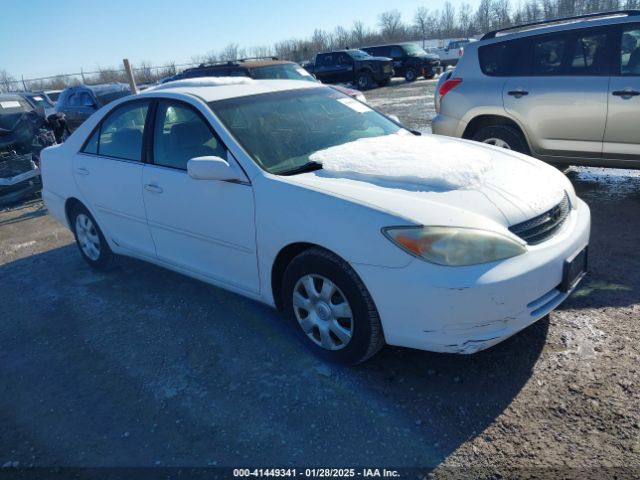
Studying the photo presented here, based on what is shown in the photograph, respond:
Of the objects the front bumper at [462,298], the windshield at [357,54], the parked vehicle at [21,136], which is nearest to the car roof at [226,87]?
the front bumper at [462,298]

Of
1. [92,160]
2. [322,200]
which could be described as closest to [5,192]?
[92,160]

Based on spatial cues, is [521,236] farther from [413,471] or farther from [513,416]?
[413,471]

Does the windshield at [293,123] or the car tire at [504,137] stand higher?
the windshield at [293,123]

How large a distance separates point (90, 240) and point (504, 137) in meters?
4.55

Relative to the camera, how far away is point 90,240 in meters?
4.85

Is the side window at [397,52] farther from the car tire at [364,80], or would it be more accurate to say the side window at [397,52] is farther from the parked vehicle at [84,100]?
the parked vehicle at [84,100]

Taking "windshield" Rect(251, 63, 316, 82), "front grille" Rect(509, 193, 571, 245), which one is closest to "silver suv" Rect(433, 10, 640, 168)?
"front grille" Rect(509, 193, 571, 245)

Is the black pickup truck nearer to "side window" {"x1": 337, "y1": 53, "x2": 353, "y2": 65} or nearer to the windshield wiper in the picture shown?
"side window" {"x1": 337, "y1": 53, "x2": 353, "y2": 65}

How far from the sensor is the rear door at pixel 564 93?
530 centimetres

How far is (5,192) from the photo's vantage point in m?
8.72

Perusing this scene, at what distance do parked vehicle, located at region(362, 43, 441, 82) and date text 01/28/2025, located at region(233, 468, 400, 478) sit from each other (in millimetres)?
26200

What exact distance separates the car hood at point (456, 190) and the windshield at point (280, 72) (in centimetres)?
890

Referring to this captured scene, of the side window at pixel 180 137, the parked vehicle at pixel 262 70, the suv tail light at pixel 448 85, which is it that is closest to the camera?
the side window at pixel 180 137

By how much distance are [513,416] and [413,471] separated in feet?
2.01
